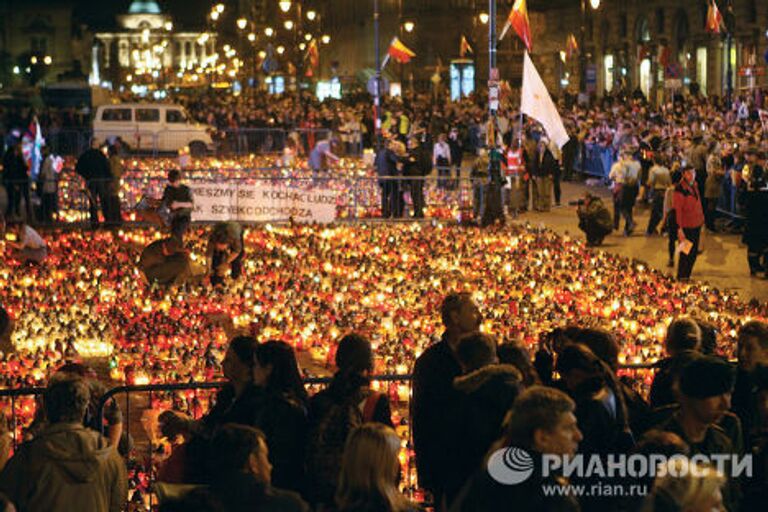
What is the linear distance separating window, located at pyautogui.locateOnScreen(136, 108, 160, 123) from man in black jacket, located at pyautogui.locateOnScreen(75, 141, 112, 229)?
83.9 feet

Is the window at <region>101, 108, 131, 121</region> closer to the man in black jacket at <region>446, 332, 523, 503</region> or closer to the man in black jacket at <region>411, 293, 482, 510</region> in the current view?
the man in black jacket at <region>411, 293, 482, 510</region>

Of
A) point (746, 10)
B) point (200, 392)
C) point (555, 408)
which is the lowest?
point (200, 392)

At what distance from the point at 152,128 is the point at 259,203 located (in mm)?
26103

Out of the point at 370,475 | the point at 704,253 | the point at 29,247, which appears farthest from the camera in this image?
the point at 704,253

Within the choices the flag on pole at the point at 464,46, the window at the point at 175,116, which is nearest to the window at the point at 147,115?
the window at the point at 175,116

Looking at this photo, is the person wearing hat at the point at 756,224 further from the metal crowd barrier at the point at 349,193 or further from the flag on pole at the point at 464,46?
the flag on pole at the point at 464,46

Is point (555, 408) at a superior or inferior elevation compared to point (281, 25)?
inferior

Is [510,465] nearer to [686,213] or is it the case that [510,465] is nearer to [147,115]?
[686,213]

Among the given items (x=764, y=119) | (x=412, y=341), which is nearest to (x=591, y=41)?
(x=764, y=119)

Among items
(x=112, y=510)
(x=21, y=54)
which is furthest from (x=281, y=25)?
(x=112, y=510)

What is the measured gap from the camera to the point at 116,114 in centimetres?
5434

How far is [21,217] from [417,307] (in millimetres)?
13930

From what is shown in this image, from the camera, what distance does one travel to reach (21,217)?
30156 mm

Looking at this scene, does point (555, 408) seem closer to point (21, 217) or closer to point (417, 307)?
point (417, 307)
